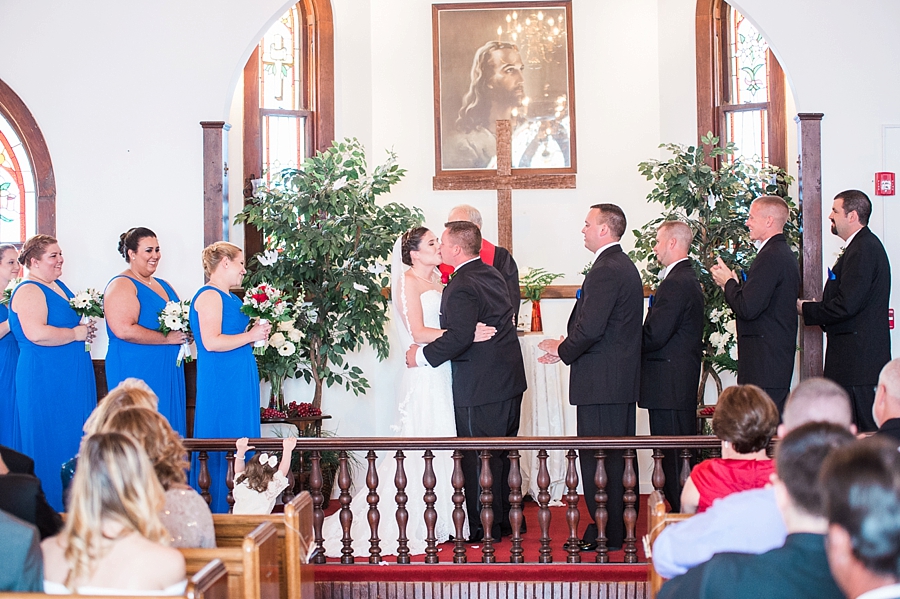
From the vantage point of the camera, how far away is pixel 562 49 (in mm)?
9281

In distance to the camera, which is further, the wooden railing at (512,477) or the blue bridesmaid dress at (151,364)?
the blue bridesmaid dress at (151,364)

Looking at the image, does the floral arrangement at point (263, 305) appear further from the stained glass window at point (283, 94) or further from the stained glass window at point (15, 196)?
the stained glass window at point (283, 94)

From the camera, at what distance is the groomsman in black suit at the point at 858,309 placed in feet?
18.2

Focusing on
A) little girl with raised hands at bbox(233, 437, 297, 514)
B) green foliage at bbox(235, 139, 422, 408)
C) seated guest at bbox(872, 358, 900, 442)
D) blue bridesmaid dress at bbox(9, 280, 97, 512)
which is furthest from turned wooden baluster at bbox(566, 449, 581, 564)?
blue bridesmaid dress at bbox(9, 280, 97, 512)

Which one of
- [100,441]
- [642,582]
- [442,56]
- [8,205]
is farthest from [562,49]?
[100,441]

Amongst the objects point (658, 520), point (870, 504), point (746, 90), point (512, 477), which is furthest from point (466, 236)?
point (746, 90)

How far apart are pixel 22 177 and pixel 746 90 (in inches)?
251

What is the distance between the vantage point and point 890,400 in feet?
10.9

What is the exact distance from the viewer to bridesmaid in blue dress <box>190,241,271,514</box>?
5.50m

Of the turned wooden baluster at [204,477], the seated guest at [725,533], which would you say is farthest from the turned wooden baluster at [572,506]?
the turned wooden baluster at [204,477]

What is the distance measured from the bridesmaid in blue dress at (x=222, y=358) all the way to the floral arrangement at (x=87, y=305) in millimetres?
898

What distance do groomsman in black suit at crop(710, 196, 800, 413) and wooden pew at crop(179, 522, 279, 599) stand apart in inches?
136

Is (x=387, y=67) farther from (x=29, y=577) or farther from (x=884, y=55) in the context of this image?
(x=29, y=577)

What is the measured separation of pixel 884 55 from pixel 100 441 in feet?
19.3
